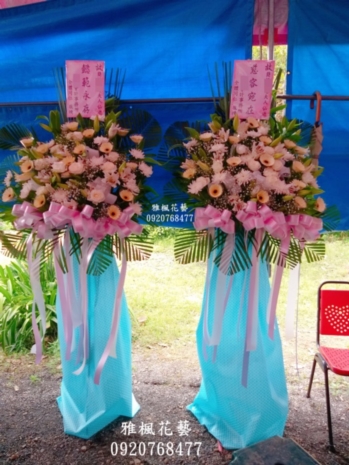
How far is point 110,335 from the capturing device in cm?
221

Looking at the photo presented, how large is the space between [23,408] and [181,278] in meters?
2.41

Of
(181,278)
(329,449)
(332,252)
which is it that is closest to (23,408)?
(329,449)

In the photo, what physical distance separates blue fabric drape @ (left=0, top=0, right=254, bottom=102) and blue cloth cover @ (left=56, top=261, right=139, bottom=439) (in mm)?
1042

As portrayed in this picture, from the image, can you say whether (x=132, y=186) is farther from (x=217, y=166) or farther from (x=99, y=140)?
(x=217, y=166)

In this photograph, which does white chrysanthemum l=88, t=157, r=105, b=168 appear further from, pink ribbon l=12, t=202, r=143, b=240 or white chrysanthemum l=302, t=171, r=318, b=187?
white chrysanthemum l=302, t=171, r=318, b=187

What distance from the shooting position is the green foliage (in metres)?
3.57

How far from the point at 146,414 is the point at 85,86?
1.93m

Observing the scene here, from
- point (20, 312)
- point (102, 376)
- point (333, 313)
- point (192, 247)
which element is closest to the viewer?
point (192, 247)

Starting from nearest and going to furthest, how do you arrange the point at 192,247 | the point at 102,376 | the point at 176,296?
the point at 192,247
the point at 102,376
the point at 176,296

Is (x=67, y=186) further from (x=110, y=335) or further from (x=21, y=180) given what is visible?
(x=110, y=335)

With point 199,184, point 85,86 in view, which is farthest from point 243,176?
point 85,86

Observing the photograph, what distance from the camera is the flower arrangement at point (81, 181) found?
1.88 m

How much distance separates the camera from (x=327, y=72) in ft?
7.40

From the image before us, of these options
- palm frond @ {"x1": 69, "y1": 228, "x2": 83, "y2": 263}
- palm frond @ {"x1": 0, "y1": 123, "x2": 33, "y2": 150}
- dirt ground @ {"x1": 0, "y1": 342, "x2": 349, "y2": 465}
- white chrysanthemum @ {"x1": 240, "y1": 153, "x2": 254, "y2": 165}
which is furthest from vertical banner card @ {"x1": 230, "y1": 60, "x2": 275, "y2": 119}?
dirt ground @ {"x1": 0, "y1": 342, "x2": 349, "y2": 465}
